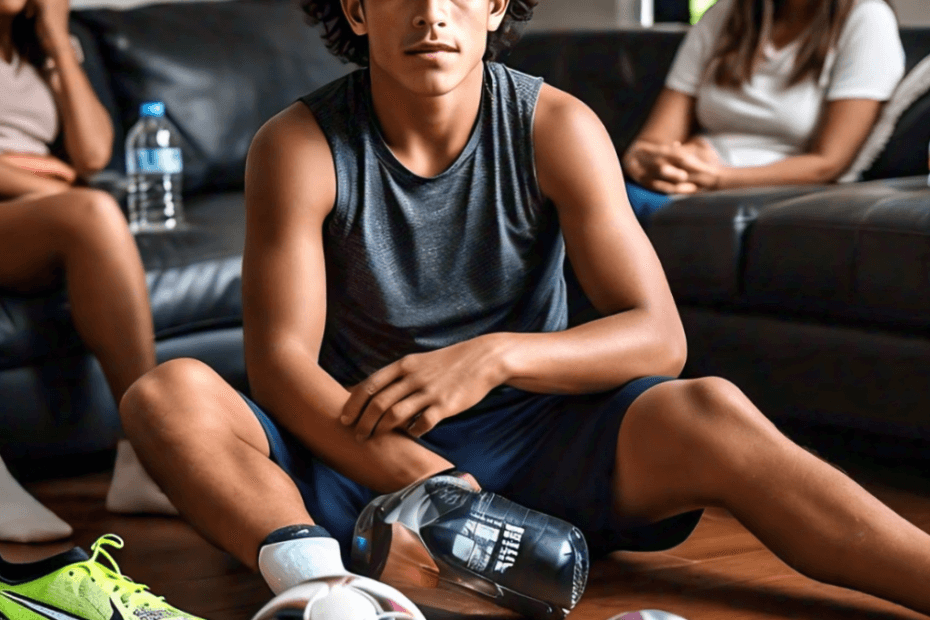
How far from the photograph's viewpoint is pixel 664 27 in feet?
9.65

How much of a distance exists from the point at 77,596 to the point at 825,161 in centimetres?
170

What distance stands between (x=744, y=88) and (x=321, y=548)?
1701mm

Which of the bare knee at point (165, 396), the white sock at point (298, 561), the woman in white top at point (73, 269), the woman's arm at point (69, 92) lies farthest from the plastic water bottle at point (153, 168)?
the white sock at point (298, 561)

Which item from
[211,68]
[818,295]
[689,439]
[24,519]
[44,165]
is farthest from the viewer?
[211,68]

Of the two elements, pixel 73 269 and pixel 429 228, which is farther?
pixel 73 269

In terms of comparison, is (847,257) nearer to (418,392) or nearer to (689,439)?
(689,439)

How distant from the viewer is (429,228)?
4.81 feet

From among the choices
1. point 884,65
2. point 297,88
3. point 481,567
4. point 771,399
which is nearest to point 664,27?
point 884,65

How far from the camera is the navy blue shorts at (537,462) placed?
1.37 metres

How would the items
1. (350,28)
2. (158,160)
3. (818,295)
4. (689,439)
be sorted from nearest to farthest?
(689,439) < (350,28) < (818,295) < (158,160)

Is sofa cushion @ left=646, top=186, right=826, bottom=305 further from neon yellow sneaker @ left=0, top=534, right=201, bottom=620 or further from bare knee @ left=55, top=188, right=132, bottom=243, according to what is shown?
neon yellow sneaker @ left=0, top=534, right=201, bottom=620

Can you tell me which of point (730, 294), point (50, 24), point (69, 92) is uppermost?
point (50, 24)

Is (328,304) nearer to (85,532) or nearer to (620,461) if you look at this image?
(620,461)

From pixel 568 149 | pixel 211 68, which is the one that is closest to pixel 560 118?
pixel 568 149
